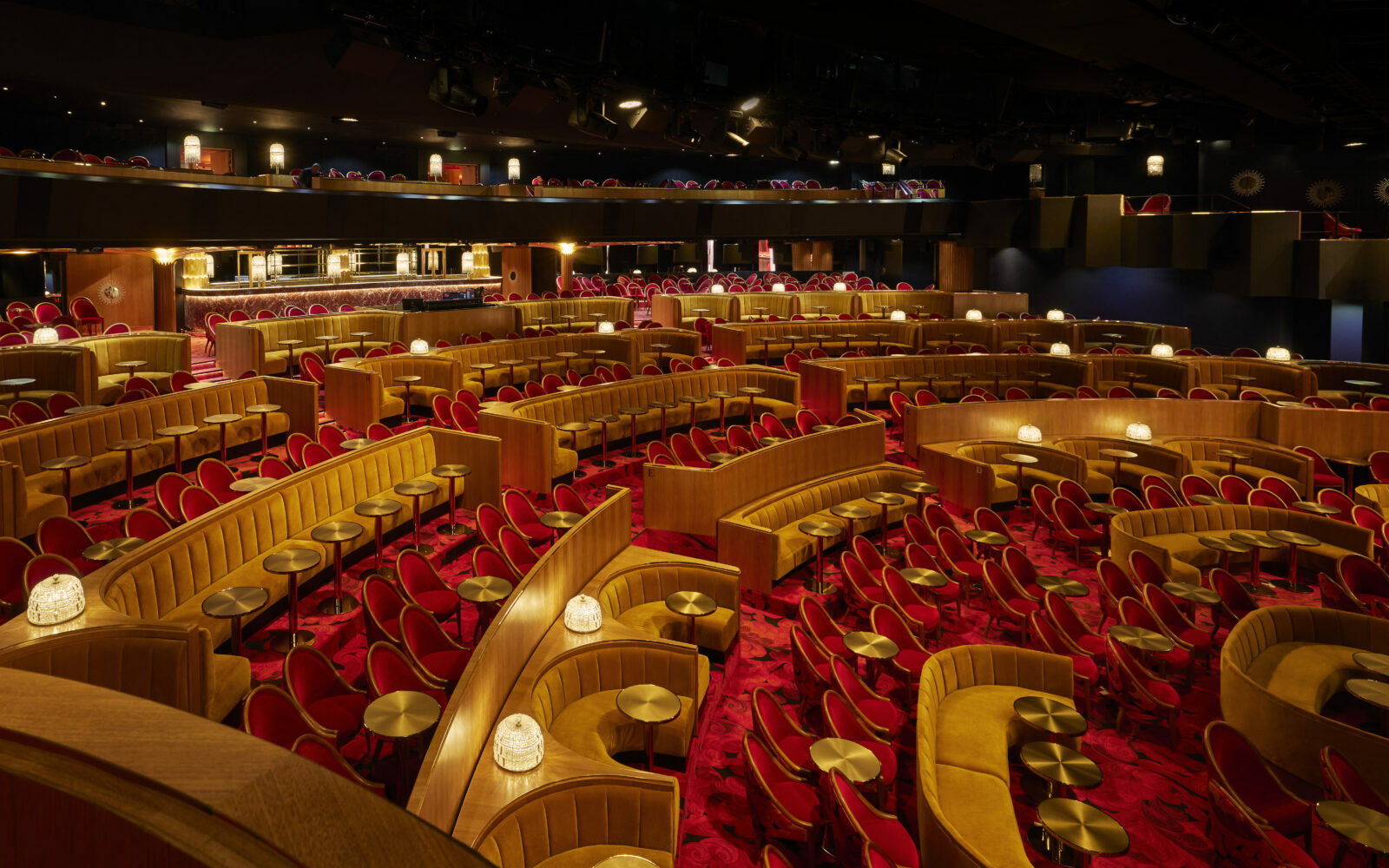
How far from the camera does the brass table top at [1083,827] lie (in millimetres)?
4340

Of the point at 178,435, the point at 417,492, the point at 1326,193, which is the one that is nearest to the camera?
the point at 417,492

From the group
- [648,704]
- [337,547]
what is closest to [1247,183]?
[648,704]

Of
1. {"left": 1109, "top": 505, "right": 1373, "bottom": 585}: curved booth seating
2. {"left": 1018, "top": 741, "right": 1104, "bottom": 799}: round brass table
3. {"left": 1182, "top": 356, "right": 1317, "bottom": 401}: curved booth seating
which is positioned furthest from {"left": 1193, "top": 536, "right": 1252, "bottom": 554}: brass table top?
{"left": 1182, "top": 356, "right": 1317, "bottom": 401}: curved booth seating

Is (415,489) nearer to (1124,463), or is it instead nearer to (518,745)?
(518,745)

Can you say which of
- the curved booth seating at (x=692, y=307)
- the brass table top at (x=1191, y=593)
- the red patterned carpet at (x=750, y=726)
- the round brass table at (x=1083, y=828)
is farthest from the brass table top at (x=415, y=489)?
the curved booth seating at (x=692, y=307)

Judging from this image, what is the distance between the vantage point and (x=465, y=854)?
128 cm

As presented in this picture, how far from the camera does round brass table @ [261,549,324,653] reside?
630cm

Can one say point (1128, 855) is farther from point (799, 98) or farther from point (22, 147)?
point (22, 147)

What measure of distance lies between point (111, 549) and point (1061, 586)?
23.9 ft

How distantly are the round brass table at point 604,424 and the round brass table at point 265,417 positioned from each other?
3.59 metres

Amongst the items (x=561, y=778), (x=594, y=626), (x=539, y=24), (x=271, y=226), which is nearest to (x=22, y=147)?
(x=271, y=226)

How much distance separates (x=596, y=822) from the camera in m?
4.62

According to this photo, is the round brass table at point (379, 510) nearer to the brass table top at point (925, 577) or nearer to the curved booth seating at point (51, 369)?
the brass table top at point (925, 577)

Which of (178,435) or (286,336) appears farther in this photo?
(286,336)
